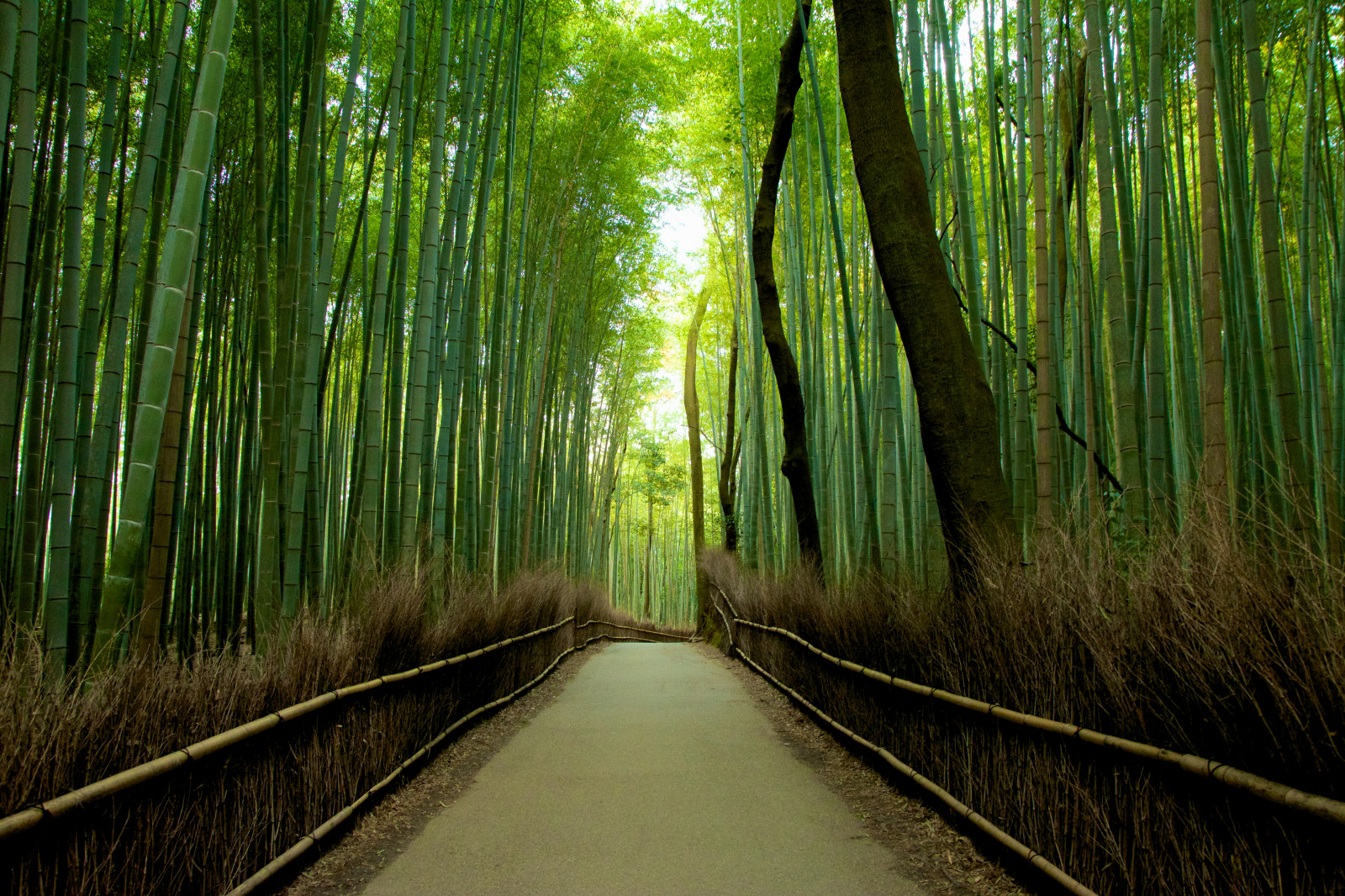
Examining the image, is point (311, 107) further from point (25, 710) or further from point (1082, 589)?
point (1082, 589)

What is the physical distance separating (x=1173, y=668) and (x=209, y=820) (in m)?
1.81

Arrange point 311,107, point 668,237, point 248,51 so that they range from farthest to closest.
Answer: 1. point 668,237
2. point 248,51
3. point 311,107

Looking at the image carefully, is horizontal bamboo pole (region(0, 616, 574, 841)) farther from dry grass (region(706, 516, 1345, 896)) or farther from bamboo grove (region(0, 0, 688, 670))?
dry grass (region(706, 516, 1345, 896))

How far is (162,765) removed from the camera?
1.54m

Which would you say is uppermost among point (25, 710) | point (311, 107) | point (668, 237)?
point (668, 237)

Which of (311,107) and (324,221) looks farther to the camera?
(324,221)

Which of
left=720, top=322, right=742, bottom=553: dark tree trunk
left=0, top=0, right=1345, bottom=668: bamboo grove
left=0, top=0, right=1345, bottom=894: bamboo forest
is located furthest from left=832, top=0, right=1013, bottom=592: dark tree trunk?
left=720, top=322, right=742, bottom=553: dark tree trunk

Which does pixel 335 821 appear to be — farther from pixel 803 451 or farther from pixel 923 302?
pixel 803 451

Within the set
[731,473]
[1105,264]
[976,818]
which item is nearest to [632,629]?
[731,473]

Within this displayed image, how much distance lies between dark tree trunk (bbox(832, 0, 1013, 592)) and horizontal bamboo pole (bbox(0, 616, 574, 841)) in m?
1.90

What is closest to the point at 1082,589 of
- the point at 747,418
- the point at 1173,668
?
the point at 1173,668

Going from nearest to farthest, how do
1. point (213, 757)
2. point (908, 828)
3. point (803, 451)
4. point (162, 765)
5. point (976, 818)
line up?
point (162, 765), point (213, 757), point (976, 818), point (908, 828), point (803, 451)

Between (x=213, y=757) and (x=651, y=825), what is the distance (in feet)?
4.02

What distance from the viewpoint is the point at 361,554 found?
3.47 metres
